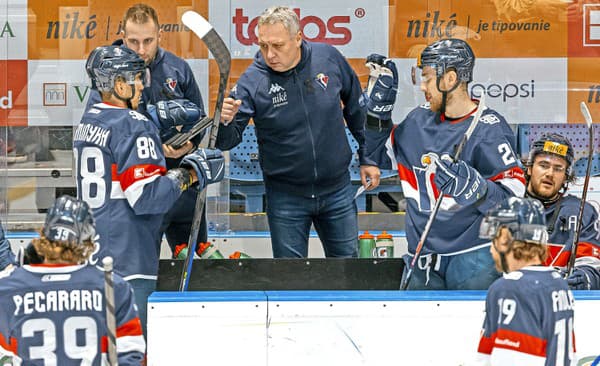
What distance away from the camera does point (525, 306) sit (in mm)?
2473

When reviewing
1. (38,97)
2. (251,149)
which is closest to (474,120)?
(251,149)

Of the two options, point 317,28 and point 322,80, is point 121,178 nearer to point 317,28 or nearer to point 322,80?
point 322,80

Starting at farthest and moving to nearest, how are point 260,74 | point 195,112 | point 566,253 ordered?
point 260,74, point 195,112, point 566,253

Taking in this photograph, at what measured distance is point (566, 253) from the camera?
12.0ft

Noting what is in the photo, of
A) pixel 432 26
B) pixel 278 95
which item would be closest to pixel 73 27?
pixel 278 95

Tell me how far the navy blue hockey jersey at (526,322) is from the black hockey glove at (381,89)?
1.25 m

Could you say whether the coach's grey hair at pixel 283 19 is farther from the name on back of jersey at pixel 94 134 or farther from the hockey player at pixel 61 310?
the hockey player at pixel 61 310

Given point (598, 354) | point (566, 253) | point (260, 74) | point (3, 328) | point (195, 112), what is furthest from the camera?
point (260, 74)

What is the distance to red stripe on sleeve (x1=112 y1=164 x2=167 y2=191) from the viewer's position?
3197 mm

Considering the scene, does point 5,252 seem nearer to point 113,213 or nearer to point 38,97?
point 113,213

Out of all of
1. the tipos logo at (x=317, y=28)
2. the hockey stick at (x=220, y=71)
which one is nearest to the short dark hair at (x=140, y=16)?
the hockey stick at (x=220, y=71)

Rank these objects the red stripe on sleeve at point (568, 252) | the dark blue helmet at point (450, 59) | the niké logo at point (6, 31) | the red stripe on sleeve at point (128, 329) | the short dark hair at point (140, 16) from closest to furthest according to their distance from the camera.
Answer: the red stripe on sleeve at point (128, 329), the dark blue helmet at point (450, 59), the red stripe on sleeve at point (568, 252), the short dark hair at point (140, 16), the niké logo at point (6, 31)

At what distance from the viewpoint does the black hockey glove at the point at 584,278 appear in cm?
350

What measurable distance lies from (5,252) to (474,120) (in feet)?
5.12
